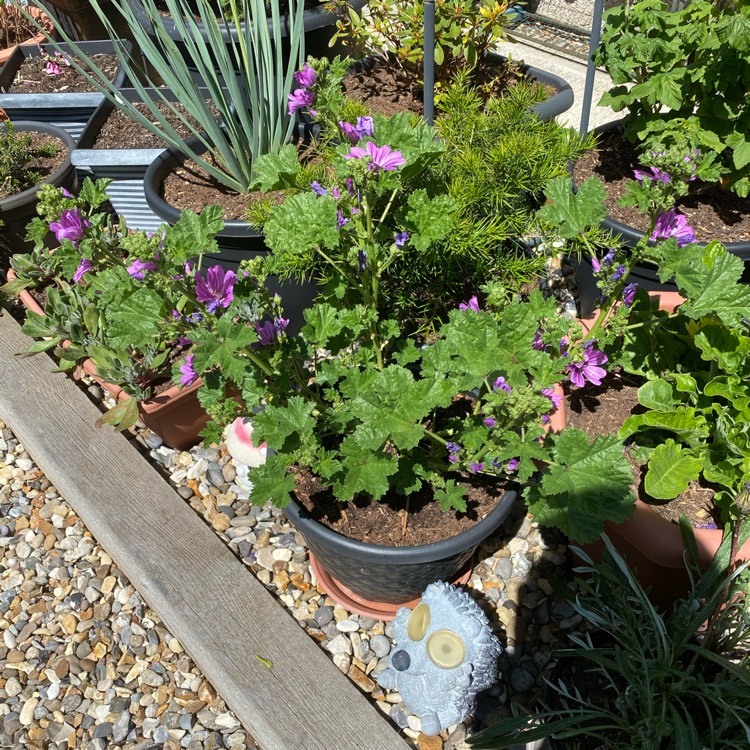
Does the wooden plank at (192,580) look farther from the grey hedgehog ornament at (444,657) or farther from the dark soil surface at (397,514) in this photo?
the dark soil surface at (397,514)

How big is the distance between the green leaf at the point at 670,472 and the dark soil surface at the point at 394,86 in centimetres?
155

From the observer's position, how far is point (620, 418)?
181cm

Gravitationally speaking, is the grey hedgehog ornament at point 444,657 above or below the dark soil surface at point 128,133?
below

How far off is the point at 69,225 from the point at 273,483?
673 mm

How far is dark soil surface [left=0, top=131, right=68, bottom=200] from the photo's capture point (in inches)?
109

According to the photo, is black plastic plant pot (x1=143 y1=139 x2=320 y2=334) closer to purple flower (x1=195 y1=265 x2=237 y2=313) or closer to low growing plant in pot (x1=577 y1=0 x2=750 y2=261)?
purple flower (x1=195 y1=265 x2=237 y2=313)

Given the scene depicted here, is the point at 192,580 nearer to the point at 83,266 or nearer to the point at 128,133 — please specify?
the point at 83,266

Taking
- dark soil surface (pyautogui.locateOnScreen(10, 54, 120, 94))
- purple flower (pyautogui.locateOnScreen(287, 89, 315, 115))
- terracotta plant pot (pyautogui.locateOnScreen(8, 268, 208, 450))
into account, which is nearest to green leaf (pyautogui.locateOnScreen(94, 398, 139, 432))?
terracotta plant pot (pyautogui.locateOnScreen(8, 268, 208, 450))

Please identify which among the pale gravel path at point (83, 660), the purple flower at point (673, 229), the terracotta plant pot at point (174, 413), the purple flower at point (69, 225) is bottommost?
the pale gravel path at point (83, 660)

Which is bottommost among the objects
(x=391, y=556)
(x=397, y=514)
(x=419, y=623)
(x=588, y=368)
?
(x=419, y=623)

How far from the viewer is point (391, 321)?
5.16 feet

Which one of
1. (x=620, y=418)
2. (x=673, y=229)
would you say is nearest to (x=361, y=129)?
(x=673, y=229)

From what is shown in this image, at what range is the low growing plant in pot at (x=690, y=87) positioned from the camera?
1.85 meters

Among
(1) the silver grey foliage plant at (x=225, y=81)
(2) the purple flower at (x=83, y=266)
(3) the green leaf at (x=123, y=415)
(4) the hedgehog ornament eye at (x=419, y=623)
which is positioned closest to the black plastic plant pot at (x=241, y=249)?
(1) the silver grey foliage plant at (x=225, y=81)
